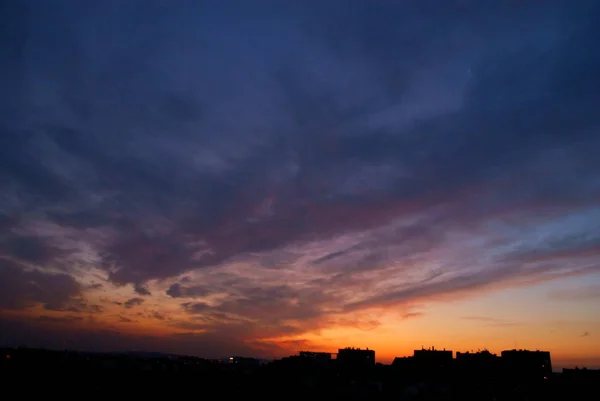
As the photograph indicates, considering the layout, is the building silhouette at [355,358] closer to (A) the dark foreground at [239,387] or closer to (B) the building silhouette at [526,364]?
(B) the building silhouette at [526,364]

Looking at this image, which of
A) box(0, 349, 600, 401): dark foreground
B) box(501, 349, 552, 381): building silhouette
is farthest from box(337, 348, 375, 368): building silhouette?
box(0, 349, 600, 401): dark foreground

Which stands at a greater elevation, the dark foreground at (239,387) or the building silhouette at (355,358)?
the building silhouette at (355,358)

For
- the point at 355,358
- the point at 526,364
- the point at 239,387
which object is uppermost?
the point at 526,364

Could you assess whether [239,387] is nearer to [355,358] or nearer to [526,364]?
[355,358]

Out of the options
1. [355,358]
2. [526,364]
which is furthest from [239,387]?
[526,364]

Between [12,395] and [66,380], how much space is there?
13.7 metres

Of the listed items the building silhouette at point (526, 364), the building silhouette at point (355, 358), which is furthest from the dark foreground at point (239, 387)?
the building silhouette at point (355, 358)

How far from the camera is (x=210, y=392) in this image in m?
59.7

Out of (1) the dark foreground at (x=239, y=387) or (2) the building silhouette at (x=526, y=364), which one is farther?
(2) the building silhouette at (x=526, y=364)

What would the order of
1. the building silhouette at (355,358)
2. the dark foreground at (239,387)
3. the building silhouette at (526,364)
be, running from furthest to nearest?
the building silhouette at (355,358), the building silhouette at (526,364), the dark foreground at (239,387)

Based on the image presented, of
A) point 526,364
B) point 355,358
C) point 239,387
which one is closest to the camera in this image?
point 239,387

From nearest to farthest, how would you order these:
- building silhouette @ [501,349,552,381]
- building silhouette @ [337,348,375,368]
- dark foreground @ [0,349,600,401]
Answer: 1. dark foreground @ [0,349,600,401]
2. building silhouette @ [501,349,552,381]
3. building silhouette @ [337,348,375,368]

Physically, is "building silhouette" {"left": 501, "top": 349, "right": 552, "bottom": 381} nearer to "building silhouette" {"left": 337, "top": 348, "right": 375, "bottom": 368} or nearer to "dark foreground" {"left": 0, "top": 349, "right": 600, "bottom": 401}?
"dark foreground" {"left": 0, "top": 349, "right": 600, "bottom": 401}

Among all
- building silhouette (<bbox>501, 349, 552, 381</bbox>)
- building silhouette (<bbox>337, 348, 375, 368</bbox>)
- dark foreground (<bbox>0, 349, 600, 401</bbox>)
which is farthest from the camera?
building silhouette (<bbox>337, 348, 375, 368</bbox>)
